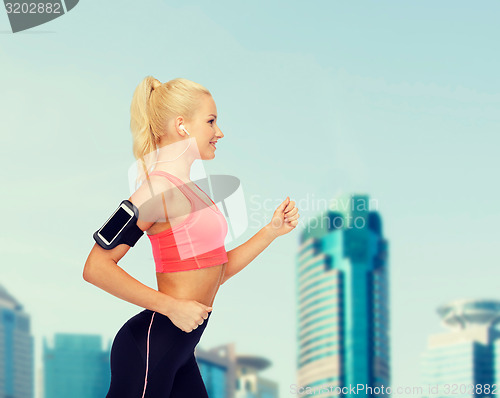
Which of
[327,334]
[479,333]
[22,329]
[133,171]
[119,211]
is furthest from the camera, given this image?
[22,329]

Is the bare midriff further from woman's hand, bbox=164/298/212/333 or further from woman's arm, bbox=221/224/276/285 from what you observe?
woman's arm, bbox=221/224/276/285

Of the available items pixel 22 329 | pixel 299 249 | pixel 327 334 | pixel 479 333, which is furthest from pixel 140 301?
pixel 22 329

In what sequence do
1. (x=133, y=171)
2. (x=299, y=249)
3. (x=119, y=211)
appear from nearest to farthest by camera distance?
(x=119, y=211) < (x=133, y=171) < (x=299, y=249)

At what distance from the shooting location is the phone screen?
2.20 meters

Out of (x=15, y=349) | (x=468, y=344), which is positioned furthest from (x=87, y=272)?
(x=15, y=349)

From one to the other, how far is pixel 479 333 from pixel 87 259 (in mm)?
74006

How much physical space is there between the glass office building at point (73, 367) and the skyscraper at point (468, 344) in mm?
33691

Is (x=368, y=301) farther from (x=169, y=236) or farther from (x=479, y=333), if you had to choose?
(x=169, y=236)

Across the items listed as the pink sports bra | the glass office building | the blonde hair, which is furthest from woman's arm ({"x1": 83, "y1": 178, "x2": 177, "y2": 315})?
the glass office building

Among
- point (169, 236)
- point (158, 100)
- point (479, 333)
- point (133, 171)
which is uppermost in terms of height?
point (479, 333)

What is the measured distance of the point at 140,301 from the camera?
2229mm

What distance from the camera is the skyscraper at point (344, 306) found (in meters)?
53.2

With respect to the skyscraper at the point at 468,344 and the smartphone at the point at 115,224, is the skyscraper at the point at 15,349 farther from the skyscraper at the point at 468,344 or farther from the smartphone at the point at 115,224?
the smartphone at the point at 115,224

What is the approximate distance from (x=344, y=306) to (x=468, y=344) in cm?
2482
